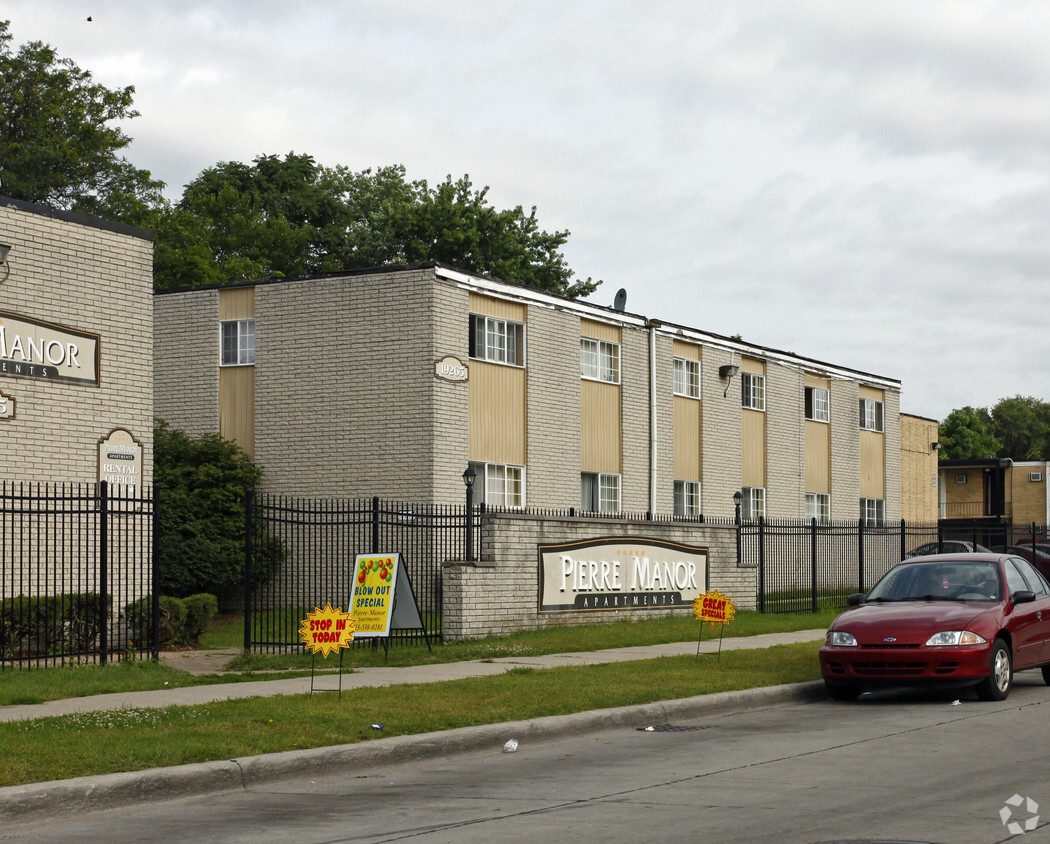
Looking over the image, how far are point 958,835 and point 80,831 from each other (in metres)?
4.99

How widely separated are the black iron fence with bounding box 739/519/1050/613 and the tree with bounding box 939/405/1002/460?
51.3 metres

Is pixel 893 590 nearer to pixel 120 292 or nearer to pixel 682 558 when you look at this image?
pixel 682 558

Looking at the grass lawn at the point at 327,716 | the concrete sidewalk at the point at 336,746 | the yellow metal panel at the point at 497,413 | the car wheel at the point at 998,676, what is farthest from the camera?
the yellow metal panel at the point at 497,413

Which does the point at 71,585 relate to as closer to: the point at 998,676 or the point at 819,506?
the point at 998,676

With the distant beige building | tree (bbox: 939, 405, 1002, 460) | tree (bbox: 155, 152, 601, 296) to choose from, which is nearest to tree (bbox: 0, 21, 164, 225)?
tree (bbox: 155, 152, 601, 296)

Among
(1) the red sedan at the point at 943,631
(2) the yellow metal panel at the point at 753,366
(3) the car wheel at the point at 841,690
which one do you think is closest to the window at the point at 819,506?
(2) the yellow metal panel at the point at 753,366

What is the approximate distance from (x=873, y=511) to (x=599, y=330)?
1543 cm

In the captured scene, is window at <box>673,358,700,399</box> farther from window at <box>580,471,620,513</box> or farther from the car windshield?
the car windshield

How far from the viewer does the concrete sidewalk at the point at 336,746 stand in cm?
838

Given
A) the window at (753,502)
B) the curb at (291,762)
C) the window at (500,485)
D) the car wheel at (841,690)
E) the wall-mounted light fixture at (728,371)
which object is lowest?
the car wheel at (841,690)

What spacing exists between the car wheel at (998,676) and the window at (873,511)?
27.5m

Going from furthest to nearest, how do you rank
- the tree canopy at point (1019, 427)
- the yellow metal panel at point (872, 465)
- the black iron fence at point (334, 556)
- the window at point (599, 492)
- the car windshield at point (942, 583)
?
the tree canopy at point (1019, 427) < the yellow metal panel at point (872, 465) < the window at point (599, 492) < the black iron fence at point (334, 556) < the car windshield at point (942, 583)

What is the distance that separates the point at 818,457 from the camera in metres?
38.7

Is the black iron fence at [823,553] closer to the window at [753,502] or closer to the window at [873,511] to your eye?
the window at [753,502]
